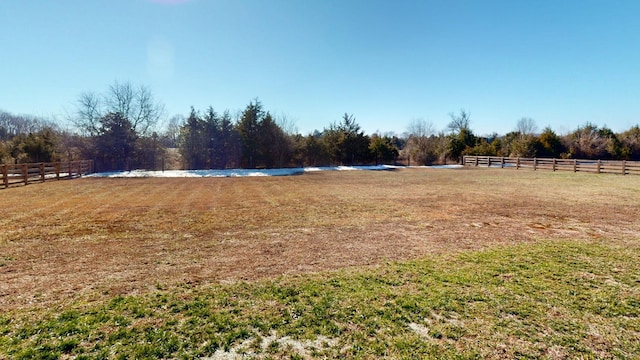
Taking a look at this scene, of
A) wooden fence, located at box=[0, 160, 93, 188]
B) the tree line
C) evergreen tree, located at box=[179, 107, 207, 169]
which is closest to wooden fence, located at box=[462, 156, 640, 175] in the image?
the tree line

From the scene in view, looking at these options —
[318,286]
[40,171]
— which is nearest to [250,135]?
[40,171]

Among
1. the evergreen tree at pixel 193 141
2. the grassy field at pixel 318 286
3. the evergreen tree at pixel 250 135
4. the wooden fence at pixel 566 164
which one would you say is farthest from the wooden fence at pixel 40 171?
the wooden fence at pixel 566 164

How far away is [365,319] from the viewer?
2859 millimetres

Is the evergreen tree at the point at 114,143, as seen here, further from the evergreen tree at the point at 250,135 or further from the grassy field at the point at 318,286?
the grassy field at the point at 318,286

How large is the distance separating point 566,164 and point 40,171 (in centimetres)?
3477

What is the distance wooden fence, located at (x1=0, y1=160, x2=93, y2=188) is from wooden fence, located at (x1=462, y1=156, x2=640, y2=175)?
109ft

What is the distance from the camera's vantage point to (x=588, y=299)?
3.22 m

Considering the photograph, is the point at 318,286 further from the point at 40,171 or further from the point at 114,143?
the point at 114,143

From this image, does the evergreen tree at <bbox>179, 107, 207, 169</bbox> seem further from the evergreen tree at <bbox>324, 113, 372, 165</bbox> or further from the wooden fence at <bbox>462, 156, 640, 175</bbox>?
the wooden fence at <bbox>462, 156, 640, 175</bbox>

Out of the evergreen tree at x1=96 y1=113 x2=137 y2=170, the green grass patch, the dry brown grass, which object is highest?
the evergreen tree at x1=96 y1=113 x2=137 y2=170

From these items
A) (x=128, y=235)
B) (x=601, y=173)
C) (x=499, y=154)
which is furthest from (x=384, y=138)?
(x=128, y=235)

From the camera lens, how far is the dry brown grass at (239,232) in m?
3.90

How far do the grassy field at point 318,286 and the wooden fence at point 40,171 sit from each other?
8.56 m

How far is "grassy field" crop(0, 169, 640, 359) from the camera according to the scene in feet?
8.16
